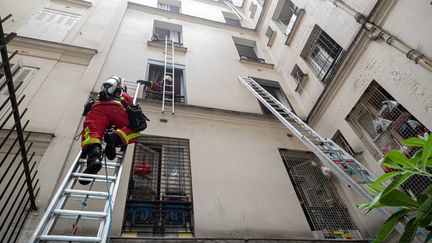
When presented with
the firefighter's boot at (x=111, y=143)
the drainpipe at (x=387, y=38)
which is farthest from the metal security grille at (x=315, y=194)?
the firefighter's boot at (x=111, y=143)

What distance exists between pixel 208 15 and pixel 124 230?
12313 millimetres

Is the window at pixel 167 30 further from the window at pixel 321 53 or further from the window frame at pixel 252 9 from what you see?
the window at pixel 321 53

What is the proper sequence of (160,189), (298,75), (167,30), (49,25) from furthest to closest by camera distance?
(167,30) < (298,75) < (49,25) < (160,189)

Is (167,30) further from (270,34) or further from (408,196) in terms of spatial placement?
(408,196)

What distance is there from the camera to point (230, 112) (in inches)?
284

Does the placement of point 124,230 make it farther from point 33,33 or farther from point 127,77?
point 33,33

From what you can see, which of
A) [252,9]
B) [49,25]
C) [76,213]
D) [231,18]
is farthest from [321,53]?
[49,25]

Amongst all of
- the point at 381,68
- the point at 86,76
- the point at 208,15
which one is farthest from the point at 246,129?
the point at 208,15

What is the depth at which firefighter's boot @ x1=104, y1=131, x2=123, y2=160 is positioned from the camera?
11.3ft

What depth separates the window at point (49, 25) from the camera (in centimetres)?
774

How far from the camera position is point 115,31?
8758 mm

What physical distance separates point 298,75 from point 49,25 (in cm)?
829

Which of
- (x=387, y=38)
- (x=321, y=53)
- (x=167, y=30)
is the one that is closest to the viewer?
(x=387, y=38)

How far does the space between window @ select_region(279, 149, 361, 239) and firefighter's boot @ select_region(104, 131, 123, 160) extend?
4.14 m
